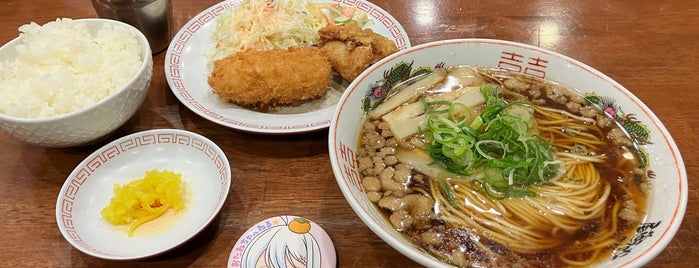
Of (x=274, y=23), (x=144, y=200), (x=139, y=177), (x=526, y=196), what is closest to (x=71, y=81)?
(x=139, y=177)

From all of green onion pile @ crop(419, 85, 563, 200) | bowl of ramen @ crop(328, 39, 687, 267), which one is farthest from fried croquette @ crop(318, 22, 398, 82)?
green onion pile @ crop(419, 85, 563, 200)

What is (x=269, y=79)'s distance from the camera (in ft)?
6.55

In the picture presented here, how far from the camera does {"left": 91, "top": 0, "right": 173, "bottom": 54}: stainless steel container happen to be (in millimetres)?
2199

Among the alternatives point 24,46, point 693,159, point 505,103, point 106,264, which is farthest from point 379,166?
point 24,46

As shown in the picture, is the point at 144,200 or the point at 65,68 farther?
the point at 65,68

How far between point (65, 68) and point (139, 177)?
50cm

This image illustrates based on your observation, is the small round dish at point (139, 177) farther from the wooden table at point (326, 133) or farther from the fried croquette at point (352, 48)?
the fried croquette at point (352, 48)

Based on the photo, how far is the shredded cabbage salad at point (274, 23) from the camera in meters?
2.38

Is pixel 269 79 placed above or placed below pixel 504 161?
below

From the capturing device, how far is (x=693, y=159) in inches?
68.1

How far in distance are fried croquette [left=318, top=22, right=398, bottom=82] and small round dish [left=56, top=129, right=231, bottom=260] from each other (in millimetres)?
708

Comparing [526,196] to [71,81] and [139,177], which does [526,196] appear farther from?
[71,81]

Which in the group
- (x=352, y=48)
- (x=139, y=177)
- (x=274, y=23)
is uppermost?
(x=352, y=48)

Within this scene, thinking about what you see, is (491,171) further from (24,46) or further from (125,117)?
(24,46)
